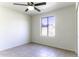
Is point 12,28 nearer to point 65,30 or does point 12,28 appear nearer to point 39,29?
point 39,29

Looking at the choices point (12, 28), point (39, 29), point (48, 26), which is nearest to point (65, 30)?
point (48, 26)

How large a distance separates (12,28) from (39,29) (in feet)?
6.94

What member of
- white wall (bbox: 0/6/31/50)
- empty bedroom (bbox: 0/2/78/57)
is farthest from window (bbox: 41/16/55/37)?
white wall (bbox: 0/6/31/50)

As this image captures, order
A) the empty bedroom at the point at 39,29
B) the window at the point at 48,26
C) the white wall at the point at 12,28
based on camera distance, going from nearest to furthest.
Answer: the empty bedroom at the point at 39,29 < the white wall at the point at 12,28 < the window at the point at 48,26

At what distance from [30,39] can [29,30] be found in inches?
30.7

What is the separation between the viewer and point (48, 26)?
19.2ft

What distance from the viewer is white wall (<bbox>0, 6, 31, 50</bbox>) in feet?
15.5

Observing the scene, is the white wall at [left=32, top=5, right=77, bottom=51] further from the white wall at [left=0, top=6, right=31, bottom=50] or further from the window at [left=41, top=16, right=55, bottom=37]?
the white wall at [left=0, top=6, right=31, bottom=50]

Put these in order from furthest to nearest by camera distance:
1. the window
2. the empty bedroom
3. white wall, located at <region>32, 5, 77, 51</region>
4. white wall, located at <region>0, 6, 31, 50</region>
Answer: the window < white wall, located at <region>0, 6, 31, 50</region> < white wall, located at <region>32, 5, 77, 51</region> < the empty bedroom

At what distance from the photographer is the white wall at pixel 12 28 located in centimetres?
471

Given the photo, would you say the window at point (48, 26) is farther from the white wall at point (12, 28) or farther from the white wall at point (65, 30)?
the white wall at point (12, 28)

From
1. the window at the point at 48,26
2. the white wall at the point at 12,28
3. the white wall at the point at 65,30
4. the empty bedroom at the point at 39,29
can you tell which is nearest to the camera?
the empty bedroom at the point at 39,29

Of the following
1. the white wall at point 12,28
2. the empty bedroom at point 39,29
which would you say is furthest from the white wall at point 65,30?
the white wall at point 12,28

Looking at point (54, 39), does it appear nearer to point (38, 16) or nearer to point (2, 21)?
point (38, 16)
